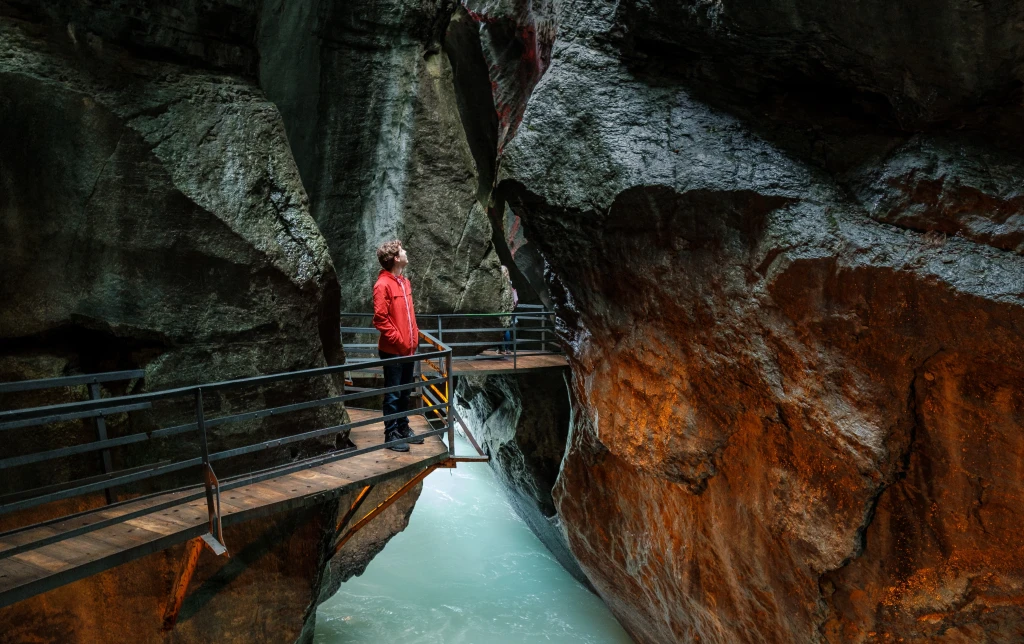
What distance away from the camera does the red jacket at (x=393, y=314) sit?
5.42m

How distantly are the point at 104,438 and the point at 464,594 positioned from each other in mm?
7779

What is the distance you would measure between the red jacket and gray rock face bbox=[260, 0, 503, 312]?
4410mm

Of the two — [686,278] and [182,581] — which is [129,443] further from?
[686,278]

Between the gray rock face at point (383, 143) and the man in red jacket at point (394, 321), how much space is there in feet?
14.2

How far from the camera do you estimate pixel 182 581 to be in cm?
454

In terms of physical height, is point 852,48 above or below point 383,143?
below

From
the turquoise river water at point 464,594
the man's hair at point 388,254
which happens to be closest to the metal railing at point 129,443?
the man's hair at point 388,254

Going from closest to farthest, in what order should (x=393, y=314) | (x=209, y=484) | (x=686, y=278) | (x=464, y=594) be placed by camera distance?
(x=209, y=484) < (x=393, y=314) < (x=686, y=278) < (x=464, y=594)

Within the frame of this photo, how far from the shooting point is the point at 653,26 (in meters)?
6.53

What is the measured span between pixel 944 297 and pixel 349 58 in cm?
830

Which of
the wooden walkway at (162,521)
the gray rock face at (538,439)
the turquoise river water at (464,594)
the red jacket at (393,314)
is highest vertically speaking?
the red jacket at (393,314)

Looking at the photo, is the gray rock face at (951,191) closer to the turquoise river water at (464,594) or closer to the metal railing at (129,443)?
the metal railing at (129,443)

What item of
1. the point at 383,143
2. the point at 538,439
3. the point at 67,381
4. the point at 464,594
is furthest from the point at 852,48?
the point at 464,594

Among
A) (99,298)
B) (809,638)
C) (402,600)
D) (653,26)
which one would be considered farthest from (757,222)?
(402,600)
